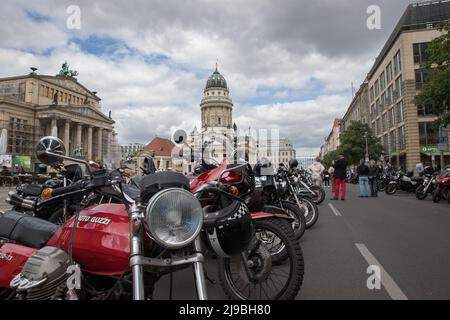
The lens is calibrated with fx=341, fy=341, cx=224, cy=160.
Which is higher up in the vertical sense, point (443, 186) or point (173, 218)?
point (173, 218)

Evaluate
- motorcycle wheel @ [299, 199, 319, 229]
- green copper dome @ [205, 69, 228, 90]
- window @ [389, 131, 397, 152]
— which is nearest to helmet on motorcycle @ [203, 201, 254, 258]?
motorcycle wheel @ [299, 199, 319, 229]

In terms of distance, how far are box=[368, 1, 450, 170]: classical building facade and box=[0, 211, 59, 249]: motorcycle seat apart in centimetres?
4060

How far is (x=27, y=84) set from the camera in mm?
Answer: 69938

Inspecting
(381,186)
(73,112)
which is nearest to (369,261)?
(381,186)

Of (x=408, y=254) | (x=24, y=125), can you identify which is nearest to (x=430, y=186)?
(x=408, y=254)

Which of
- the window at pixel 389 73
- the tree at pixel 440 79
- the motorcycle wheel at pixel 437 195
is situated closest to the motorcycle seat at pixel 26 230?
the motorcycle wheel at pixel 437 195

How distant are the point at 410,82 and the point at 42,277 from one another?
44894 mm

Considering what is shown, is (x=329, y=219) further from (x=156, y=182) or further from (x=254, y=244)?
(x=156, y=182)

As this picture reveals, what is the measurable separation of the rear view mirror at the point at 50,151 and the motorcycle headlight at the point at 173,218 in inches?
40.7

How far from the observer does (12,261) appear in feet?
8.27

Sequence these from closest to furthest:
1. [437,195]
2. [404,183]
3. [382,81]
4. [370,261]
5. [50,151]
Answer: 1. [50,151]
2. [370,261]
3. [437,195]
4. [404,183]
5. [382,81]

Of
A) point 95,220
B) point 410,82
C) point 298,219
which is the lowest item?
point 298,219

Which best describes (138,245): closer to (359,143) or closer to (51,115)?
(359,143)

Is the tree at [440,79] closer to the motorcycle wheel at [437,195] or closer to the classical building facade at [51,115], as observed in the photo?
the motorcycle wheel at [437,195]
